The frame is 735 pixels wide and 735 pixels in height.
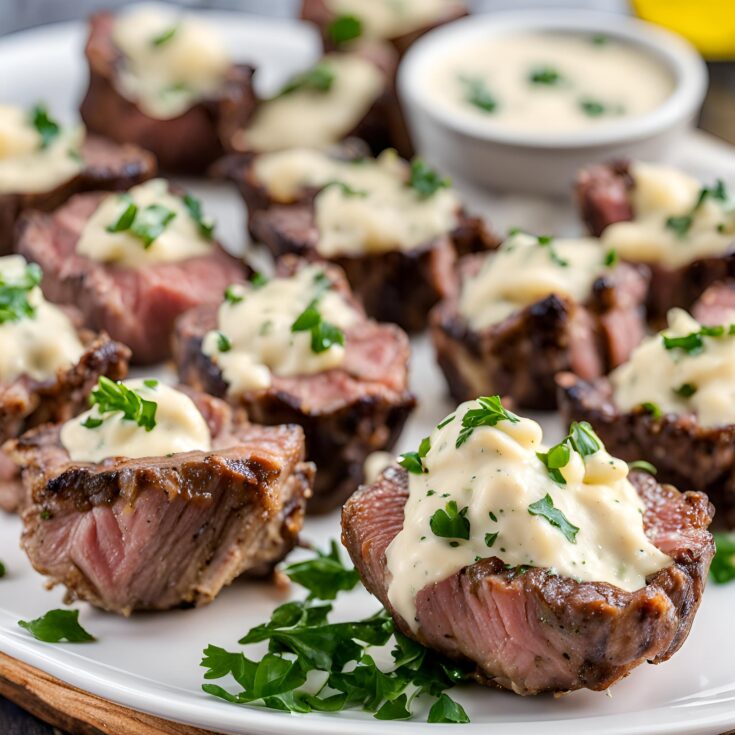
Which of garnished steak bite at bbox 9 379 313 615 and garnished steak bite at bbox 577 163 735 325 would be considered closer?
garnished steak bite at bbox 9 379 313 615

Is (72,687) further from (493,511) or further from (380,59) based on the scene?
(380,59)

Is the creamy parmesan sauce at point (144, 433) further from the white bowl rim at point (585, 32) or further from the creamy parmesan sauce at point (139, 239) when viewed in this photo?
the white bowl rim at point (585, 32)

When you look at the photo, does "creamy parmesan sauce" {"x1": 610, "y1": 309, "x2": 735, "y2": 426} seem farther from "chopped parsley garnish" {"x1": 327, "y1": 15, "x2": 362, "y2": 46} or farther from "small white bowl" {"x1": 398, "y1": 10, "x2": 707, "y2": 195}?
"chopped parsley garnish" {"x1": 327, "y1": 15, "x2": 362, "y2": 46}

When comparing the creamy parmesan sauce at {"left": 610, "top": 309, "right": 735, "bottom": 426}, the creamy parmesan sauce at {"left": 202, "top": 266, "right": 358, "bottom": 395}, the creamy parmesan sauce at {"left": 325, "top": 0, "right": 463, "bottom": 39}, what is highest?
the creamy parmesan sauce at {"left": 610, "top": 309, "right": 735, "bottom": 426}

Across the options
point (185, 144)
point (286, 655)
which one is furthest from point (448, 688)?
point (185, 144)

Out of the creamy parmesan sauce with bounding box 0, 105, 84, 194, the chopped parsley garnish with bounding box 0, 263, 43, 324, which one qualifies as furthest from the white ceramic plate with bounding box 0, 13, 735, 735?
the creamy parmesan sauce with bounding box 0, 105, 84, 194

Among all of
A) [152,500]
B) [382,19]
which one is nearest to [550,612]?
[152,500]
